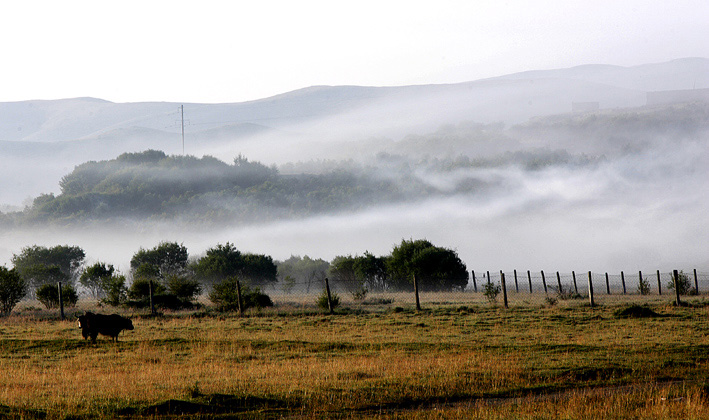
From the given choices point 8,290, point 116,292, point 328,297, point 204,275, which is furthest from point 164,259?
point 328,297

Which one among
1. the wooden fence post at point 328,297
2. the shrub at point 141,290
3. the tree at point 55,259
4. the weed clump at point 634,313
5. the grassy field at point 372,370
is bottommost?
the weed clump at point 634,313

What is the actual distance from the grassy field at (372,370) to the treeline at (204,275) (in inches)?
635

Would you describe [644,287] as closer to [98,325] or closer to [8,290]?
[98,325]

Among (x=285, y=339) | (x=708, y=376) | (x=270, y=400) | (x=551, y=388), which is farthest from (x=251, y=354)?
(x=708, y=376)

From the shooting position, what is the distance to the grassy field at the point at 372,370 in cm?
1348

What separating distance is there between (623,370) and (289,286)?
69834mm

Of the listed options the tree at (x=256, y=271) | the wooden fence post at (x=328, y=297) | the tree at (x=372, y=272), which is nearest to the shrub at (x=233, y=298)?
the wooden fence post at (x=328, y=297)

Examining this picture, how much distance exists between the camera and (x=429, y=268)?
78000mm

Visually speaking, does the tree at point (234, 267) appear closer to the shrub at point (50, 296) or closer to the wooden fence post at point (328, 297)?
the shrub at point (50, 296)

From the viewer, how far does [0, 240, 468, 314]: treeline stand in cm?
4734

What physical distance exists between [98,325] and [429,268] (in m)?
55.6

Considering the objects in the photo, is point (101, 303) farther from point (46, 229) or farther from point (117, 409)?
point (46, 229)

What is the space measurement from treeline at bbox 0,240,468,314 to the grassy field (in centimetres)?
1613

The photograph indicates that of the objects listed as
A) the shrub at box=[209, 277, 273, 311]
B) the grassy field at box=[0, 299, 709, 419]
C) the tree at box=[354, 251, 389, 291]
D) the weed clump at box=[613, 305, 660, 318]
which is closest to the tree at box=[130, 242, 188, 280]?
the tree at box=[354, 251, 389, 291]
